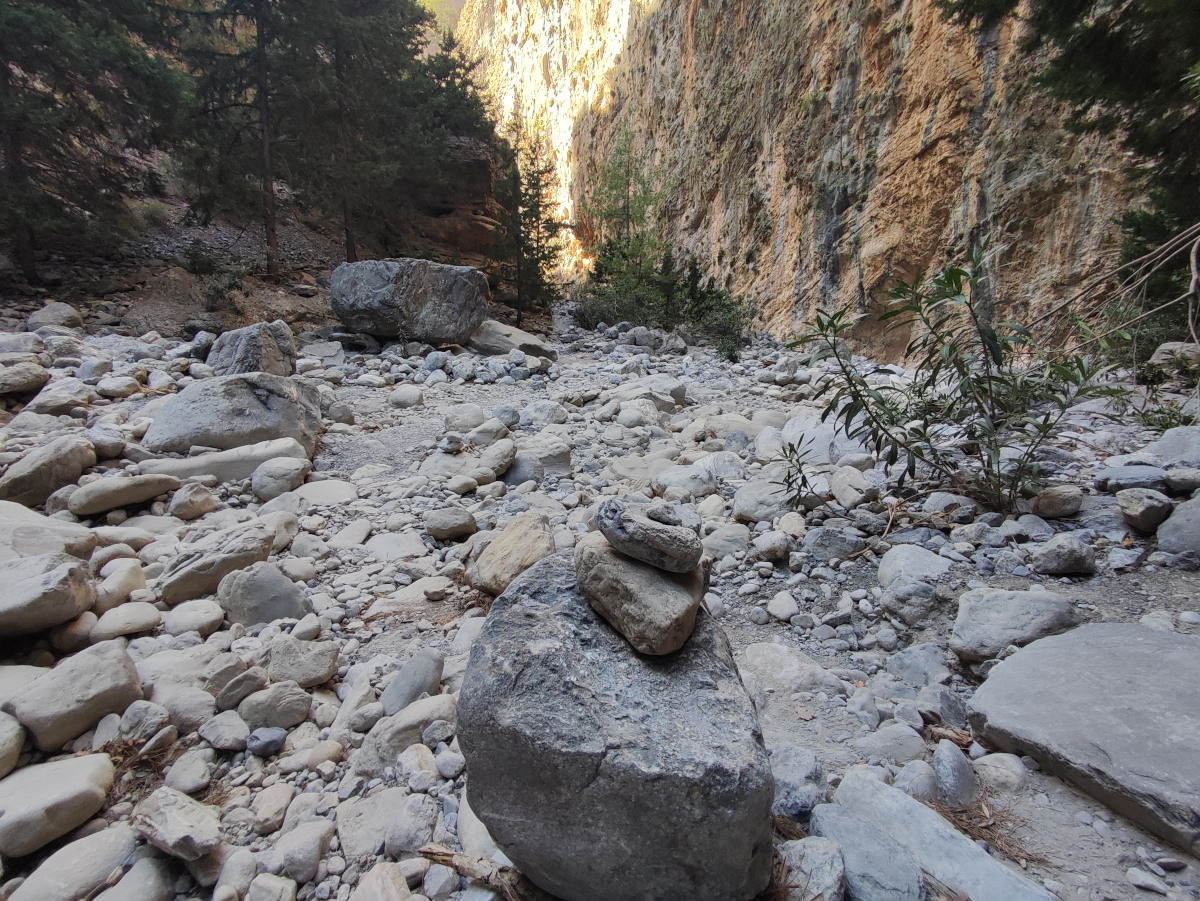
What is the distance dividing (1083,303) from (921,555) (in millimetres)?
4962

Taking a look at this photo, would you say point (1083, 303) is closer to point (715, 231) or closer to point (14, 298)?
point (715, 231)

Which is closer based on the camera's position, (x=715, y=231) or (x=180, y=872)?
(x=180, y=872)

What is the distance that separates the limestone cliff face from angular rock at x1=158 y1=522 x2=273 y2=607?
20.0ft

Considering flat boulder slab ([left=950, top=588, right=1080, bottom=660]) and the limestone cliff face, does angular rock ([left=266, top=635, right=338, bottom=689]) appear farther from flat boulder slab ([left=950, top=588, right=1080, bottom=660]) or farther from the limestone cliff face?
the limestone cliff face

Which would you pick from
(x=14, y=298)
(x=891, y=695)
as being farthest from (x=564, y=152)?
(x=891, y=695)

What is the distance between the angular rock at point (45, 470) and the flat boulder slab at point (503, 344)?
16.7 feet

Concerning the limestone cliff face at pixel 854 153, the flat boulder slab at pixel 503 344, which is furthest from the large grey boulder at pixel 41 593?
the limestone cliff face at pixel 854 153

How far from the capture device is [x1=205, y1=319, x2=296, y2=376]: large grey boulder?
17.7 feet

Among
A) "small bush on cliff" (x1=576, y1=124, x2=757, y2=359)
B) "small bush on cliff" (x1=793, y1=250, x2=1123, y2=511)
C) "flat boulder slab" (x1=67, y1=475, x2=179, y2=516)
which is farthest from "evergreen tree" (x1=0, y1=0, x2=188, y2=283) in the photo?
"small bush on cliff" (x1=793, y1=250, x2=1123, y2=511)

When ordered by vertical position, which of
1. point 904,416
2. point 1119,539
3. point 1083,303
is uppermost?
point 1083,303

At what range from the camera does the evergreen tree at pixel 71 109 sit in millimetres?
6426

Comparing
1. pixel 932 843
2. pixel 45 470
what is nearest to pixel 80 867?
pixel 932 843

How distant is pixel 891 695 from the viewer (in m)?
1.70

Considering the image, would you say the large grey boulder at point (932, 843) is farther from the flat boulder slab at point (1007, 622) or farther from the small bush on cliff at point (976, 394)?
the small bush on cliff at point (976, 394)
